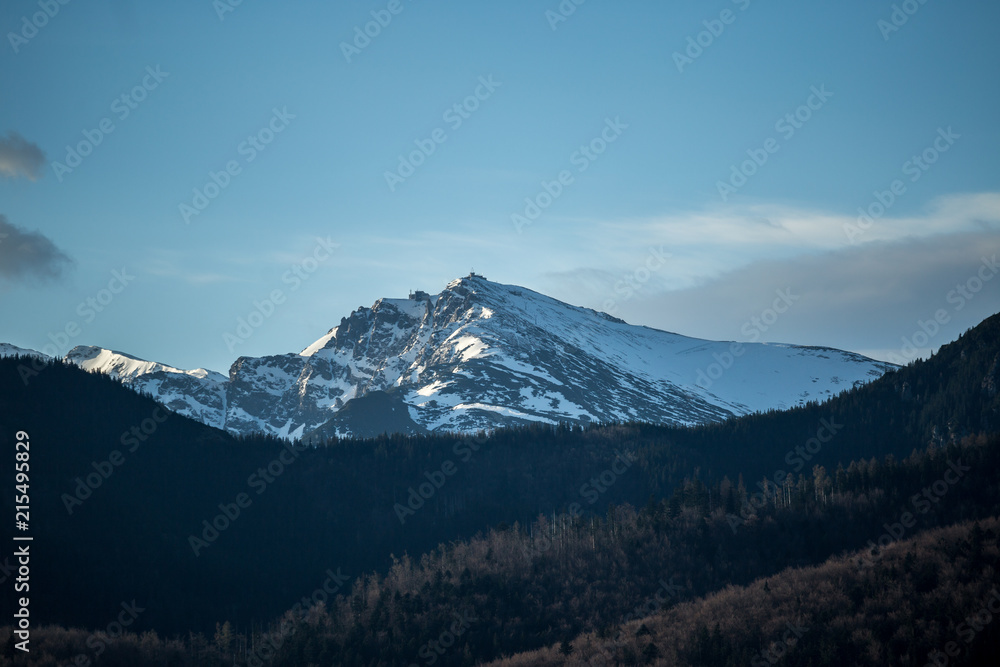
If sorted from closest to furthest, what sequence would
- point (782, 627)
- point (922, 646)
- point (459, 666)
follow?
point (922, 646) < point (782, 627) < point (459, 666)

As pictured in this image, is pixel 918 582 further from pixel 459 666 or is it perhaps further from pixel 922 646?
pixel 459 666

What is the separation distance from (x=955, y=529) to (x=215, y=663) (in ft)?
441

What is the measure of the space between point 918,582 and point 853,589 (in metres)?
10.3

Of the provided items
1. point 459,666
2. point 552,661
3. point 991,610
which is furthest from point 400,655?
point 991,610

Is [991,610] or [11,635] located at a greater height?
[991,610]

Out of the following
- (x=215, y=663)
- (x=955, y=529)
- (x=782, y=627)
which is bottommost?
(x=215, y=663)

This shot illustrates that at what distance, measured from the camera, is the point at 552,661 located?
595ft

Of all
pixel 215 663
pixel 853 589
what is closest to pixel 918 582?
pixel 853 589

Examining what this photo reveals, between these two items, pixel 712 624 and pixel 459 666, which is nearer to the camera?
pixel 712 624

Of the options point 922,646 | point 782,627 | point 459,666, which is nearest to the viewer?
point 922,646

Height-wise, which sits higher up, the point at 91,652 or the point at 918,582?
the point at 918,582

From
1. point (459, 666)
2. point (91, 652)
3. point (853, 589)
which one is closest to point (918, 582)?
point (853, 589)

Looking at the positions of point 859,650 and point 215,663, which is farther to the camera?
point 215,663

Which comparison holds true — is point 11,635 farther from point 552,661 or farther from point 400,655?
point 552,661
